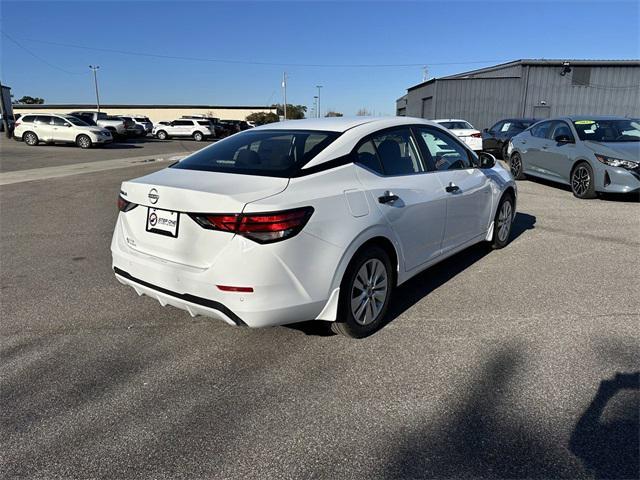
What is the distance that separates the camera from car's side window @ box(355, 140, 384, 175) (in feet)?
11.4

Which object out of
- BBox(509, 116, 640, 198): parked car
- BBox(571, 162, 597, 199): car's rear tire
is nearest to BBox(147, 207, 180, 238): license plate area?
BBox(509, 116, 640, 198): parked car

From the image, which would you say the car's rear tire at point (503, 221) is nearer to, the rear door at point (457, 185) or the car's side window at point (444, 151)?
the rear door at point (457, 185)

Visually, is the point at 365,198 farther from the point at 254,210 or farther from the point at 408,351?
the point at 408,351

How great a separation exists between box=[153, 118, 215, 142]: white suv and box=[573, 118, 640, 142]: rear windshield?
31.2m

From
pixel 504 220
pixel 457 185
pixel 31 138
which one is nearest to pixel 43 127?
pixel 31 138

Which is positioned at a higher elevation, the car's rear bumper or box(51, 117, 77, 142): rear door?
box(51, 117, 77, 142): rear door

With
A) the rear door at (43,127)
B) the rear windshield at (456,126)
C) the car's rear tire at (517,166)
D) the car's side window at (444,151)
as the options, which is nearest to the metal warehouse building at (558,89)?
the rear windshield at (456,126)

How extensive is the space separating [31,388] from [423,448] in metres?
2.41

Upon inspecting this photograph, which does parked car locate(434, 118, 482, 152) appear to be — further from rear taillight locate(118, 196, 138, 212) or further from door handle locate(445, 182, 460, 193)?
rear taillight locate(118, 196, 138, 212)

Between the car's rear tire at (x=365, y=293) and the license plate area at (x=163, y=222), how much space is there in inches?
45.6

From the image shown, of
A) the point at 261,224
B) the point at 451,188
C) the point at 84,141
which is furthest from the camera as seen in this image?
the point at 84,141

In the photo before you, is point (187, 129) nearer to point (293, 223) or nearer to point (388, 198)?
point (388, 198)

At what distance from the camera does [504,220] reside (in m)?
5.73

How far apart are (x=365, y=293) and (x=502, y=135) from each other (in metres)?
16.0
